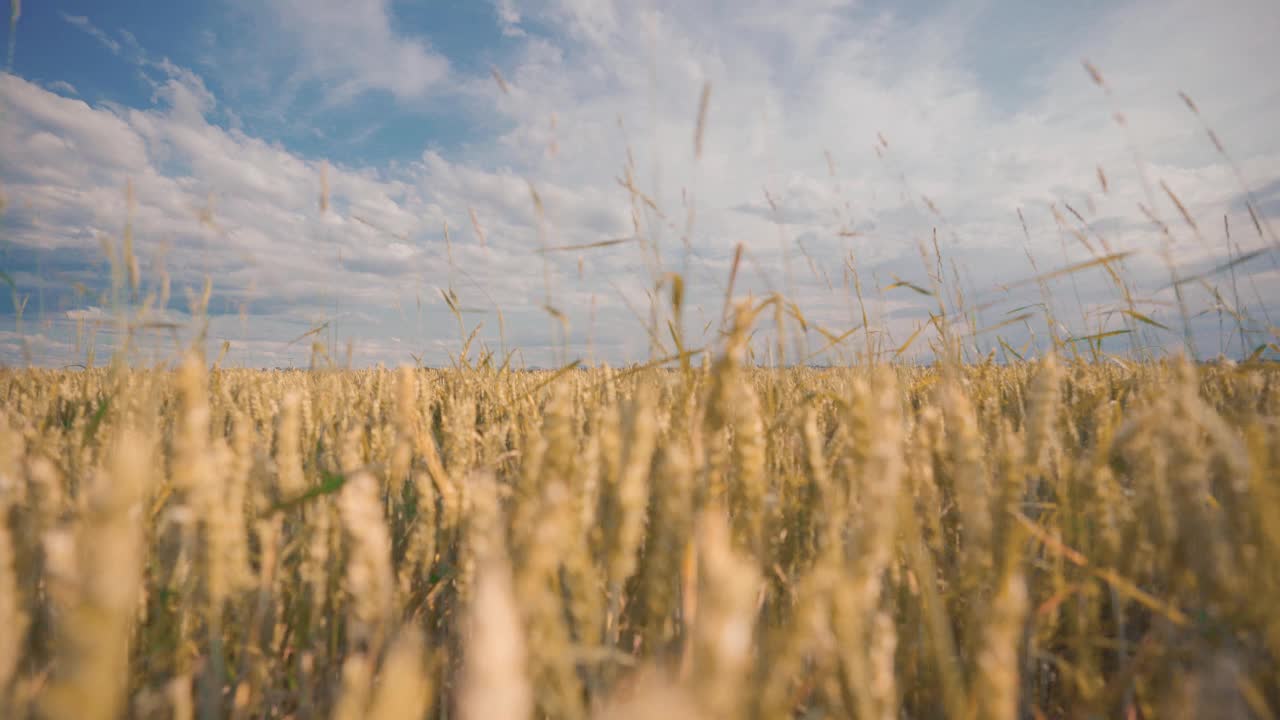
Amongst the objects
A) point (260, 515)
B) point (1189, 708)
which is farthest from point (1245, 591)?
point (260, 515)

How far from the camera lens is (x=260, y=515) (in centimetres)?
130

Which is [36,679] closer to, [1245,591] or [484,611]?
[484,611]

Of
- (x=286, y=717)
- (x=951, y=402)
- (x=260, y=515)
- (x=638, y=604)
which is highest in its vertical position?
(x=951, y=402)

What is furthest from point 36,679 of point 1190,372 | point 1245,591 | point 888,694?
point 1190,372

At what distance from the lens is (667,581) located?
922mm

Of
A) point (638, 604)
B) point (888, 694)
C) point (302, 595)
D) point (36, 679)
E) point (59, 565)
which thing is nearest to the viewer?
point (59, 565)

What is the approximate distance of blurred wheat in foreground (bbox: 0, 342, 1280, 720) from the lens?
570 mm

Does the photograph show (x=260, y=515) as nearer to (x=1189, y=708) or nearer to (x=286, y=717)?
(x=286, y=717)

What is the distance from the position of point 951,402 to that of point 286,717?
1545 mm

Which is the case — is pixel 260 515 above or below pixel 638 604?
above

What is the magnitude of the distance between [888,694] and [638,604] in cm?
63

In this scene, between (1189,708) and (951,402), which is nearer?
(1189,708)

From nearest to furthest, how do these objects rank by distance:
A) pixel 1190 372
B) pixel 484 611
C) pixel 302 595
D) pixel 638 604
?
pixel 484 611
pixel 1190 372
pixel 302 595
pixel 638 604

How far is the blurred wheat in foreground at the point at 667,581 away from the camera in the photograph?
22.5 inches
